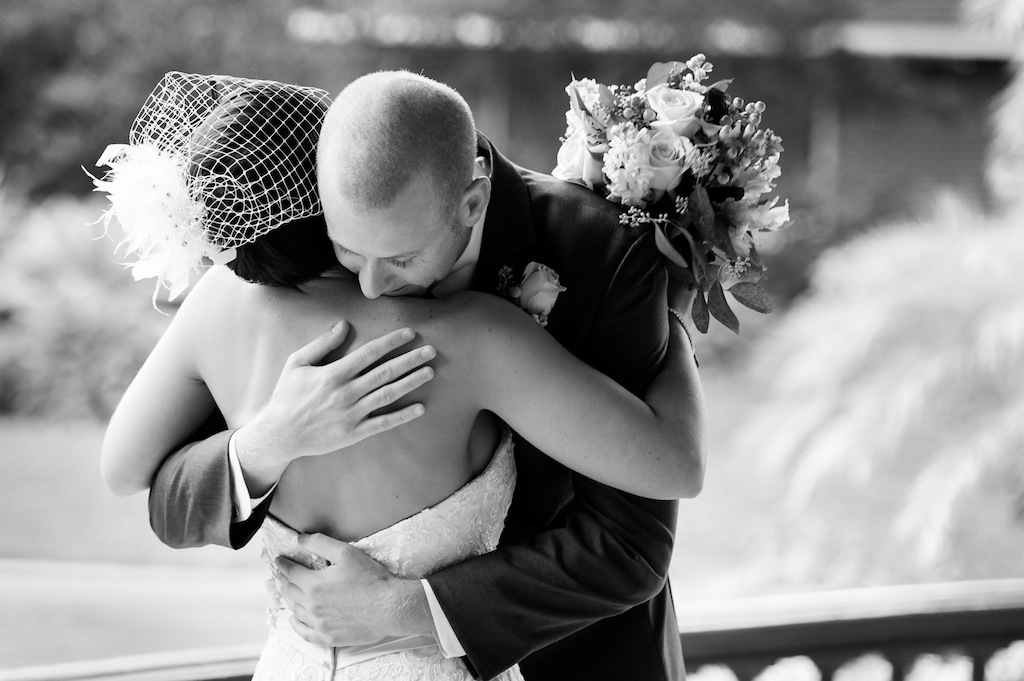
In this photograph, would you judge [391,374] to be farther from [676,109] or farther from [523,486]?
[676,109]

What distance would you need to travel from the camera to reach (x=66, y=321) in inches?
258

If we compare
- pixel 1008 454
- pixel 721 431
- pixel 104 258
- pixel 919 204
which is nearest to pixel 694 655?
pixel 1008 454

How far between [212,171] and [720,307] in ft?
2.69

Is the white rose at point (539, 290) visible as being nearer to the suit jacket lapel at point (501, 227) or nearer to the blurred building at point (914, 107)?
the suit jacket lapel at point (501, 227)

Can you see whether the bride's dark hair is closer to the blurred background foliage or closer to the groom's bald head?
the groom's bald head

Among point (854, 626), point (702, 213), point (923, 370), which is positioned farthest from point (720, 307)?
point (923, 370)

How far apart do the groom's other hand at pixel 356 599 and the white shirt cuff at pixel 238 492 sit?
0.09 metres

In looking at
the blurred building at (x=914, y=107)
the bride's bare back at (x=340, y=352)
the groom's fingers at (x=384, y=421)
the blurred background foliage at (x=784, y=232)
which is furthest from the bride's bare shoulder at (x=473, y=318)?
the blurred building at (x=914, y=107)

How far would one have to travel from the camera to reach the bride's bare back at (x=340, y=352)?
1.43 m

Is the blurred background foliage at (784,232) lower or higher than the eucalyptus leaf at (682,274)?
lower

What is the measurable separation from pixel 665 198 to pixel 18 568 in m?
5.21

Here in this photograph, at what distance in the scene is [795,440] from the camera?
675cm

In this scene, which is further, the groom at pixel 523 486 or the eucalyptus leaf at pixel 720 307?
the eucalyptus leaf at pixel 720 307

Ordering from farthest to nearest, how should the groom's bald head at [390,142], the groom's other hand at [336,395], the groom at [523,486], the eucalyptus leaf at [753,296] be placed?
the eucalyptus leaf at [753,296] → the groom at [523,486] → the groom's other hand at [336,395] → the groom's bald head at [390,142]
